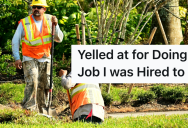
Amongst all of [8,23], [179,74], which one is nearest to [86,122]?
[179,74]

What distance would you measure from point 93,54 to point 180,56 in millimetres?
1718

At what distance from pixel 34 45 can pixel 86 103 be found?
5.61 ft

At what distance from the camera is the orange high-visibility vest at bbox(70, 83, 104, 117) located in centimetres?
564

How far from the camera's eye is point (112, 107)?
814cm

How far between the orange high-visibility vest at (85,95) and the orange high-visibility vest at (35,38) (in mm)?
1126

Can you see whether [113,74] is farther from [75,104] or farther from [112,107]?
[112,107]

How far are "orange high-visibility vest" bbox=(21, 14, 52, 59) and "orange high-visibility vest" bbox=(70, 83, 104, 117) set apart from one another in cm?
113

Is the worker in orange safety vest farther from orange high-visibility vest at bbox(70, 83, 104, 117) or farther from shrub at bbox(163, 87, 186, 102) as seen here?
shrub at bbox(163, 87, 186, 102)

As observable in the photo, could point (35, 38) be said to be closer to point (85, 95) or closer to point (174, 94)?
point (85, 95)

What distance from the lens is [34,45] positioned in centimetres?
653

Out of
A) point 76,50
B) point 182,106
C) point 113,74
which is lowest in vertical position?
point 182,106

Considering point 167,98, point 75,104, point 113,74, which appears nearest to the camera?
point 75,104

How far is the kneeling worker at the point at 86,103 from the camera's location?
557 centimetres

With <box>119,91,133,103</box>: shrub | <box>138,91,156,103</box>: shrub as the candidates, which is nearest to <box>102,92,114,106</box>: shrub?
<box>119,91,133,103</box>: shrub
